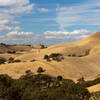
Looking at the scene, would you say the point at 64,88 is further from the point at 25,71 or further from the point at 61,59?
the point at 61,59

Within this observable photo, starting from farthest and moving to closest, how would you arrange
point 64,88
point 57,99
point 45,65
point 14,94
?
point 45,65
point 64,88
point 14,94
point 57,99

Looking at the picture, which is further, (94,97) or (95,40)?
(95,40)

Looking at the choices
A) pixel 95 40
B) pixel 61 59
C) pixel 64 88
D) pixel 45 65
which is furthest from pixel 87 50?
pixel 64 88

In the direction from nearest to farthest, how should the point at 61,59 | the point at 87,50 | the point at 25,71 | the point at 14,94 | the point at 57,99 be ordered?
1. the point at 57,99
2. the point at 14,94
3. the point at 25,71
4. the point at 61,59
5. the point at 87,50

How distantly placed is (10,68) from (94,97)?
34290 mm

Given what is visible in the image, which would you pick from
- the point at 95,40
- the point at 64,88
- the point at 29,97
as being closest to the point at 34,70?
the point at 64,88

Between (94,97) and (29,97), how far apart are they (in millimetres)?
5510

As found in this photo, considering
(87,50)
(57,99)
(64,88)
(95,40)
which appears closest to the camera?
(57,99)

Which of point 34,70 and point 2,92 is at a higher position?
point 2,92

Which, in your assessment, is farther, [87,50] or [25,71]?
[87,50]

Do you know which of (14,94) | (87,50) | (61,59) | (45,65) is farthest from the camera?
(87,50)

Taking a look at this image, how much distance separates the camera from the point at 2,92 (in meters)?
17.2

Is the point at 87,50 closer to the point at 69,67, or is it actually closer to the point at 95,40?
the point at 95,40

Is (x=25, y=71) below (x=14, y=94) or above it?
below
